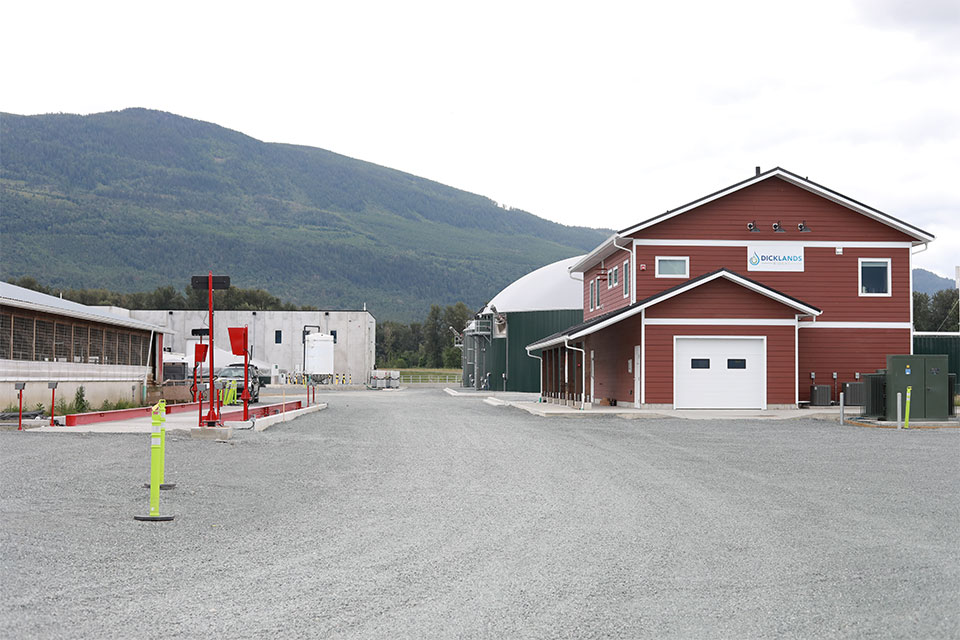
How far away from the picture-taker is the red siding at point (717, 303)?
28.6 meters

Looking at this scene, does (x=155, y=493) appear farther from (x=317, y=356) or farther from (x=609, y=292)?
(x=317, y=356)

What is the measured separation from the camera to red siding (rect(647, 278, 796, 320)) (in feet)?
94.0

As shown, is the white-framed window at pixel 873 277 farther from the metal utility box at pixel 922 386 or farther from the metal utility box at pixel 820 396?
the metal utility box at pixel 922 386

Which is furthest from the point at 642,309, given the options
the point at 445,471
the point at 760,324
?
the point at 445,471

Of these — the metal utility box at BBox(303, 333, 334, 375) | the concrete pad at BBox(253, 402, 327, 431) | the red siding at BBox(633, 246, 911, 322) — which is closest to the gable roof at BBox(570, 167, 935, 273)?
the red siding at BBox(633, 246, 911, 322)

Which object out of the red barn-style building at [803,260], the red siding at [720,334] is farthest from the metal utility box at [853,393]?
the red siding at [720,334]

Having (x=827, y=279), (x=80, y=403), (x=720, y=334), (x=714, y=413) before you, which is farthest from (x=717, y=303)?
(x=80, y=403)

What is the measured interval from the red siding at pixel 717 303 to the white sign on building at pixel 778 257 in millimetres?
3361

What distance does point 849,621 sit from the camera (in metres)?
5.77

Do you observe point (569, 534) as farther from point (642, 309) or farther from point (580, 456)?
point (642, 309)

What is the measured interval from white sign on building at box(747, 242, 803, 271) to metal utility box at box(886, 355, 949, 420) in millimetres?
8261

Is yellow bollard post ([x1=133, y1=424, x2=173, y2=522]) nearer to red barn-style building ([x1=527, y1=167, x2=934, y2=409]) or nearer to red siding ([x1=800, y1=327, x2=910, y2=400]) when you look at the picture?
red barn-style building ([x1=527, y1=167, x2=934, y2=409])

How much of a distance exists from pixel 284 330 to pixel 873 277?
48.9 m

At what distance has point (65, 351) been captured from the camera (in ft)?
86.0
